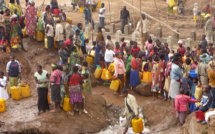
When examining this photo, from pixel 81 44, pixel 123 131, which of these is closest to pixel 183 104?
pixel 123 131

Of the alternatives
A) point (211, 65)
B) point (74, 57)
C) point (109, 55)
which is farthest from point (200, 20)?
point (211, 65)

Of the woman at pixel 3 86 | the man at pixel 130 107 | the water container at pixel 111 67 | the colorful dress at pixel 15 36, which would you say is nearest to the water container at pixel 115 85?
the water container at pixel 111 67

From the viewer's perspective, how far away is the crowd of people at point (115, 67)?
1041 cm

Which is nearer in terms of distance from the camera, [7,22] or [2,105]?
[2,105]

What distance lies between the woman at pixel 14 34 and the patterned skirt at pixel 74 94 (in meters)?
5.56

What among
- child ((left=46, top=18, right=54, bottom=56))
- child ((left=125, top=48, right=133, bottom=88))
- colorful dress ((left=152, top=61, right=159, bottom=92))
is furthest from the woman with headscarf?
child ((left=46, top=18, right=54, bottom=56))

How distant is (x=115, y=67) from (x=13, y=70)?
3326 mm

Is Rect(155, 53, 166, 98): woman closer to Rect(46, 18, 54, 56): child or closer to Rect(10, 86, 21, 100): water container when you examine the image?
Rect(10, 86, 21, 100): water container

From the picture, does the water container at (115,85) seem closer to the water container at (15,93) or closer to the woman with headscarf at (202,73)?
the water container at (15,93)

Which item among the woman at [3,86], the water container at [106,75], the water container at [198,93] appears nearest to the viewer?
A: the water container at [198,93]

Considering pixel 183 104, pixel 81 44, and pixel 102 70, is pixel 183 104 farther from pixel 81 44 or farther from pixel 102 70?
pixel 81 44

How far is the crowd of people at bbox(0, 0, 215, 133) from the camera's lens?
10414 mm

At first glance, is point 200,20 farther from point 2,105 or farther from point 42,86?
point 2,105

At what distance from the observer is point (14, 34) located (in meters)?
15.5
